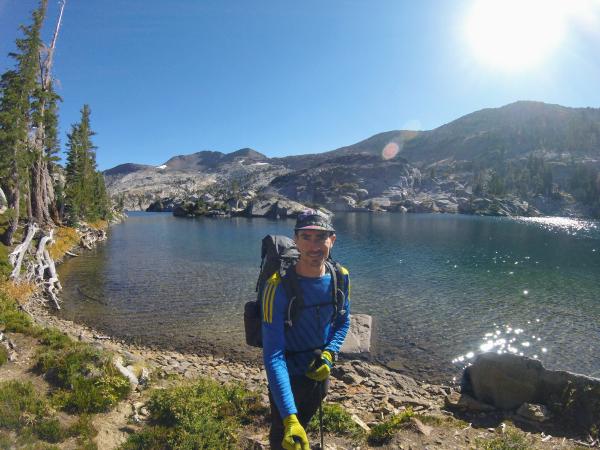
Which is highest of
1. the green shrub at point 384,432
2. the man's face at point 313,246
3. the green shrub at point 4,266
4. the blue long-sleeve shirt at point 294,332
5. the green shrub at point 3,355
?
the man's face at point 313,246

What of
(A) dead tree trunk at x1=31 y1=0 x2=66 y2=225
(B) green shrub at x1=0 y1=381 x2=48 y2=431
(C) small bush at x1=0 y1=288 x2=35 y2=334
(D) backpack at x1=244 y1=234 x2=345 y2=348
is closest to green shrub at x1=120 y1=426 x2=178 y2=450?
(B) green shrub at x1=0 y1=381 x2=48 y2=431

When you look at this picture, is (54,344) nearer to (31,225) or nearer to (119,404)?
(119,404)

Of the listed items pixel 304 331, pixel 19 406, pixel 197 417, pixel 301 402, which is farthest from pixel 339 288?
pixel 19 406

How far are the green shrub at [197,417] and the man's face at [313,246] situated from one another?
5.02 m

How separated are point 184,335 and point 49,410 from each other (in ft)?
42.0

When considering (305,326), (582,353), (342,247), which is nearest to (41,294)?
(305,326)

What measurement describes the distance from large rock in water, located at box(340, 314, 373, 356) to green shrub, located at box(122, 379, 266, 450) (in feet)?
Result: 31.4

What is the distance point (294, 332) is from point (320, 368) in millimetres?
599

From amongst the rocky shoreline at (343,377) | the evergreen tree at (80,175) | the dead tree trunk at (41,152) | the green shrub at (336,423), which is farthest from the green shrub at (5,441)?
the evergreen tree at (80,175)

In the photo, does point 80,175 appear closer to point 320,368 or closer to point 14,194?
point 14,194

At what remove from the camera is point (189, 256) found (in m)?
47.4

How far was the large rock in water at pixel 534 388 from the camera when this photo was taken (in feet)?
35.3

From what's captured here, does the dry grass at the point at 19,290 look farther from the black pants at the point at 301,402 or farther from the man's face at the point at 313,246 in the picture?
the man's face at the point at 313,246

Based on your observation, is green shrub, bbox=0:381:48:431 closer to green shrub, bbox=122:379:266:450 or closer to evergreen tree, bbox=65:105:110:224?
green shrub, bbox=122:379:266:450
